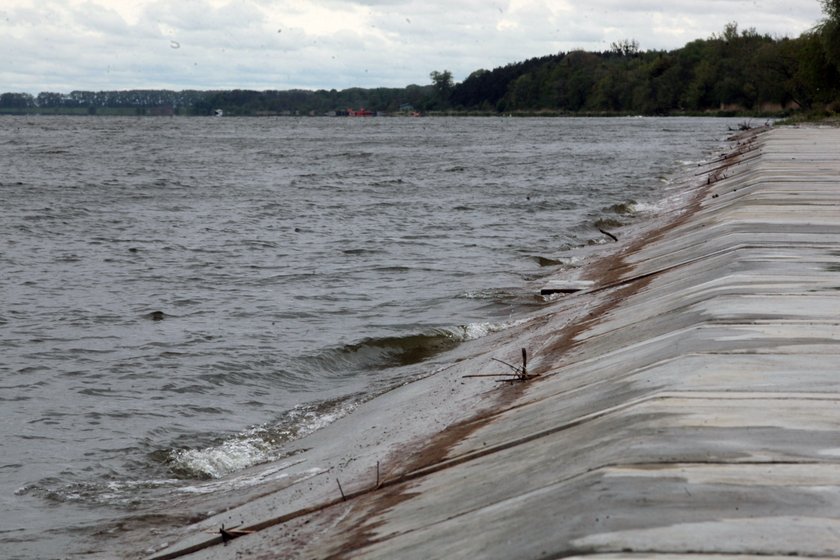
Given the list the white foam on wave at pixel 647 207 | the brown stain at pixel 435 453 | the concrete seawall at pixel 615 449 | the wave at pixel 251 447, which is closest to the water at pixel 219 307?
the wave at pixel 251 447

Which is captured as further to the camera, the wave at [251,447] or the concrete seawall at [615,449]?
the wave at [251,447]

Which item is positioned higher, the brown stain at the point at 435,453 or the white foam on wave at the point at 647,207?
the brown stain at the point at 435,453

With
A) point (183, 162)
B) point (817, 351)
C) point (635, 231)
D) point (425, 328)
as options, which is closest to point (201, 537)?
point (817, 351)

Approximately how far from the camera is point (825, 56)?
67.5 m

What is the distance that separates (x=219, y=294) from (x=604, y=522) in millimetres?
13988

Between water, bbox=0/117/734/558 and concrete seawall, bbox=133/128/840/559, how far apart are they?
3.93 feet

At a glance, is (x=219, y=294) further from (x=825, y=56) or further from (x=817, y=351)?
(x=825, y=56)

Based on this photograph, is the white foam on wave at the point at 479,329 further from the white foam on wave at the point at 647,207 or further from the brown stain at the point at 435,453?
the white foam on wave at the point at 647,207

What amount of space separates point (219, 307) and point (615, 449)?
11880 millimetres

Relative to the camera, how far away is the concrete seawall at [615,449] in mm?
4184

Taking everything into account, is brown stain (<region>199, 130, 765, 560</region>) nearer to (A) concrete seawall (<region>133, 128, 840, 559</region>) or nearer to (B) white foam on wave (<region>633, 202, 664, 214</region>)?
(A) concrete seawall (<region>133, 128, 840, 559</region>)

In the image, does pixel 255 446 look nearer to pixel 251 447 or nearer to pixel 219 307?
pixel 251 447

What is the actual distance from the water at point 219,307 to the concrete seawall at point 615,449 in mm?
1198

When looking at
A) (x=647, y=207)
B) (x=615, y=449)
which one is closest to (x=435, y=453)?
(x=615, y=449)
